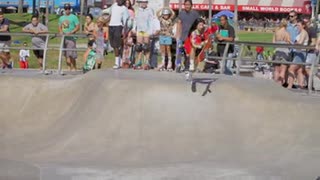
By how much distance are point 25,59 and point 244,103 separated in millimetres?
9383

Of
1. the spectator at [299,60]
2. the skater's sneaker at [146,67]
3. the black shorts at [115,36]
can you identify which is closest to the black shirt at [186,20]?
the skater's sneaker at [146,67]

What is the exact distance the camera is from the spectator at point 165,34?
13180 mm

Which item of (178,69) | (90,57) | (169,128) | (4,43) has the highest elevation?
(4,43)

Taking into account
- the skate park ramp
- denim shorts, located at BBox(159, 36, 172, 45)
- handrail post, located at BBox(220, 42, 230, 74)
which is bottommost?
the skate park ramp

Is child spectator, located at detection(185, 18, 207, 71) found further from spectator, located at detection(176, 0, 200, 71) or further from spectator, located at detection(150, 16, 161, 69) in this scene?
spectator, located at detection(150, 16, 161, 69)

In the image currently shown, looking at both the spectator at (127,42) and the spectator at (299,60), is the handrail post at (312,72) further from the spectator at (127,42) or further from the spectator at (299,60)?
the spectator at (127,42)

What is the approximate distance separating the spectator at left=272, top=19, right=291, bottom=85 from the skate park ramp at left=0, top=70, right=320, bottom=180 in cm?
247

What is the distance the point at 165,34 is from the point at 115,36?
4.02 ft

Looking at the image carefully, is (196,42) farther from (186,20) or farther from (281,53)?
(281,53)

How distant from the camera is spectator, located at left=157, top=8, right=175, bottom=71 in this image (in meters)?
13.2

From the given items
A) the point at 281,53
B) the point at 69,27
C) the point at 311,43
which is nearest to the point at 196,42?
the point at 281,53

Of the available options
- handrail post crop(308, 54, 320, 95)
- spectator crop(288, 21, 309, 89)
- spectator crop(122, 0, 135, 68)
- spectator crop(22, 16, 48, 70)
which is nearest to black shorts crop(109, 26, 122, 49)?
spectator crop(122, 0, 135, 68)

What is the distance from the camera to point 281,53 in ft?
41.8

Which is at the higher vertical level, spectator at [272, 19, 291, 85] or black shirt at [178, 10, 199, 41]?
black shirt at [178, 10, 199, 41]
